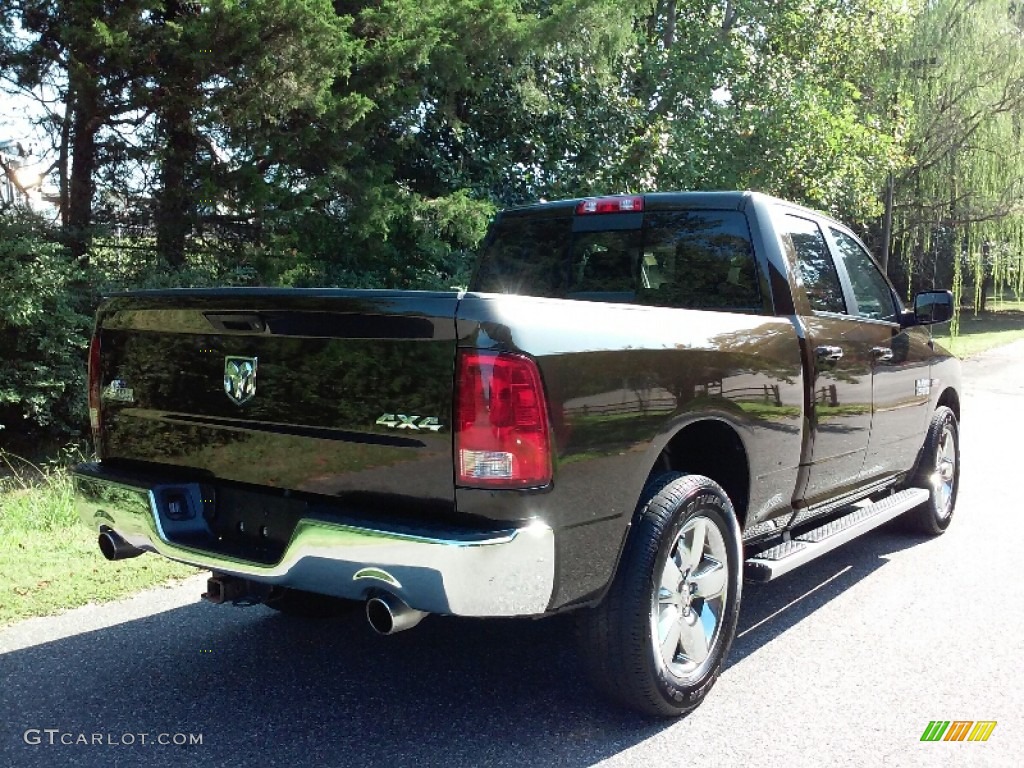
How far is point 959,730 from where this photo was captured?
3242 mm

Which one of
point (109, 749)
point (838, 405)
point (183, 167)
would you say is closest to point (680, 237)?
point (838, 405)

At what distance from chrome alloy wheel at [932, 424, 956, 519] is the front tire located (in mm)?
3000

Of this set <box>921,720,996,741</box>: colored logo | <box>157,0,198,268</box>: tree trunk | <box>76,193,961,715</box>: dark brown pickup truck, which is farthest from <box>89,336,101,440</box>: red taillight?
<box>157,0,198,268</box>: tree trunk

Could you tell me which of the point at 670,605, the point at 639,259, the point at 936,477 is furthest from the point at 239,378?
the point at 936,477

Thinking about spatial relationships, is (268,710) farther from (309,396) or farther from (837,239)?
(837,239)

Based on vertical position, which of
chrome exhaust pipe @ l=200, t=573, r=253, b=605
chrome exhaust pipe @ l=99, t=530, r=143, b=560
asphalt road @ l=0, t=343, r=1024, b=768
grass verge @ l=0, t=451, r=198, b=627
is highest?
chrome exhaust pipe @ l=99, t=530, r=143, b=560

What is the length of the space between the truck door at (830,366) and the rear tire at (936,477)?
1.29 meters

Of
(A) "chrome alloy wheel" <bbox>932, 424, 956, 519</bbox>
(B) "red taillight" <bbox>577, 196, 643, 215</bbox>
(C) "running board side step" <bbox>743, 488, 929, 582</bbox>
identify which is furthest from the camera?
(A) "chrome alloy wheel" <bbox>932, 424, 956, 519</bbox>

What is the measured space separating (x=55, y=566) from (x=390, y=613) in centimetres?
309

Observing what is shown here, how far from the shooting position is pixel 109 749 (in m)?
3.01

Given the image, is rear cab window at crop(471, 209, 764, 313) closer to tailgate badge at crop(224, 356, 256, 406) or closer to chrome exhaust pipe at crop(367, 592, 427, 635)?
tailgate badge at crop(224, 356, 256, 406)

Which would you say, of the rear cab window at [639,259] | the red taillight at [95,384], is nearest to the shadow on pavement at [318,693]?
the red taillight at [95,384]

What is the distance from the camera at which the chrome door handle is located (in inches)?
167

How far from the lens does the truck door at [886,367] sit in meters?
4.90
